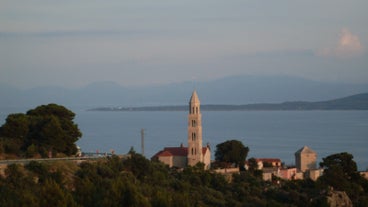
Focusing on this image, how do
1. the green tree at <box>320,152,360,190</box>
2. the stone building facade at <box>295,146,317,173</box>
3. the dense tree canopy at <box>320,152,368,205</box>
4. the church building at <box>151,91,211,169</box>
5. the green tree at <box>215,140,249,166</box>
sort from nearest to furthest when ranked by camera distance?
1. the dense tree canopy at <box>320,152,368,205</box>
2. the green tree at <box>320,152,360,190</box>
3. the green tree at <box>215,140,249,166</box>
4. the church building at <box>151,91,211,169</box>
5. the stone building facade at <box>295,146,317,173</box>

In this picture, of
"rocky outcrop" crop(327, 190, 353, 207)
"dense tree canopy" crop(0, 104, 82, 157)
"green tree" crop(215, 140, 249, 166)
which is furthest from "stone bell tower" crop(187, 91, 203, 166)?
"rocky outcrop" crop(327, 190, 353, 207)

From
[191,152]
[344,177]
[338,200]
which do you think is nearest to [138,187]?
[338,200]

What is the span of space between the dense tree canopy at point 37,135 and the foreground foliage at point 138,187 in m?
2.75

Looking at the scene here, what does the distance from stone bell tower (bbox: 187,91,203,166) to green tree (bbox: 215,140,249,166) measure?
1106 mm

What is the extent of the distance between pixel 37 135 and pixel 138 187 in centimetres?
881

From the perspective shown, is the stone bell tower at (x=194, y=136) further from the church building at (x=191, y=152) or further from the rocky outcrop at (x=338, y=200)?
the rocky outcrop at (x=338, y=200)

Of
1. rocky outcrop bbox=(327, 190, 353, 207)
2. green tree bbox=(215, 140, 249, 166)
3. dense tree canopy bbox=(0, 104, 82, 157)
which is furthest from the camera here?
green tree bbox=(215, 140, 249, 166)

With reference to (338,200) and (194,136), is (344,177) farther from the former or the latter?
(194,136)

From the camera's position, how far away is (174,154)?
4044 centimetres

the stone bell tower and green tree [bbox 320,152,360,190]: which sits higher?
the stone bell tower

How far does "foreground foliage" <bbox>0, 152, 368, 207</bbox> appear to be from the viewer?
1867 cm

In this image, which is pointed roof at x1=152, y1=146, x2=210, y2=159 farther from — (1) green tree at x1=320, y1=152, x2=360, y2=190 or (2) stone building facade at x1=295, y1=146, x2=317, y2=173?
(1) green tree at x1=320, y1=152, x2=360, y2=190

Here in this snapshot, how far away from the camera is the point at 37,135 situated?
29922 millimetres

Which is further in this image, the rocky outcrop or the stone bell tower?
the stone bell tower
